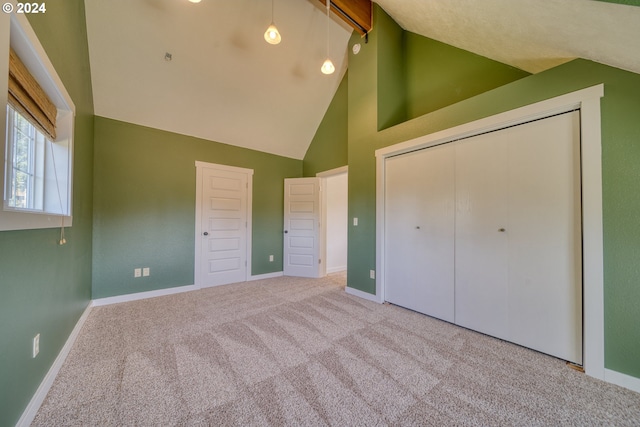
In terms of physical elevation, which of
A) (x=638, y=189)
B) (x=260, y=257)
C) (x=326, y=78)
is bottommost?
(x=260, y=257)

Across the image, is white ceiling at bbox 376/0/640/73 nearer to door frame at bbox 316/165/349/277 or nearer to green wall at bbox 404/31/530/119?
green wall at bbox 404/31/530/119

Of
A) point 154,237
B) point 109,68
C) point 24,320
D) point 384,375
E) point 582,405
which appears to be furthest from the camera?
point 154,237

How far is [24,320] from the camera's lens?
131 centimetres

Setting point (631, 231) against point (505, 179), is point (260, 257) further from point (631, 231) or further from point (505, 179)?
point (631, 231)

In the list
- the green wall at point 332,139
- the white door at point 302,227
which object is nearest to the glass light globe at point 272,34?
the green wall at point 332,139

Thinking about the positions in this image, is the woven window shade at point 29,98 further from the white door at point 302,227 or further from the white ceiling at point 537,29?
the white door at point 302,227

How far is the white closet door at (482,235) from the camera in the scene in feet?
7.10

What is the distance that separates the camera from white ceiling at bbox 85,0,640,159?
5.11 feet

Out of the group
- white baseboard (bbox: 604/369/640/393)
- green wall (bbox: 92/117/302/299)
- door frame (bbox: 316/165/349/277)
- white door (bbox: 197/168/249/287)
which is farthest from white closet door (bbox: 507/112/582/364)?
green wall (bbox: 92/117/302/299)

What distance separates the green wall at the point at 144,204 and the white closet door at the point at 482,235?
3.63 metres

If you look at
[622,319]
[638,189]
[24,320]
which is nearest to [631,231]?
[638,189]

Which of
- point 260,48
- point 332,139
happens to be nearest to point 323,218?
point 332,139

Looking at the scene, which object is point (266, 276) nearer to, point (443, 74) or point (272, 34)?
point (272, 34)

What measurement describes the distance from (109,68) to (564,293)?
5184 millimetres
